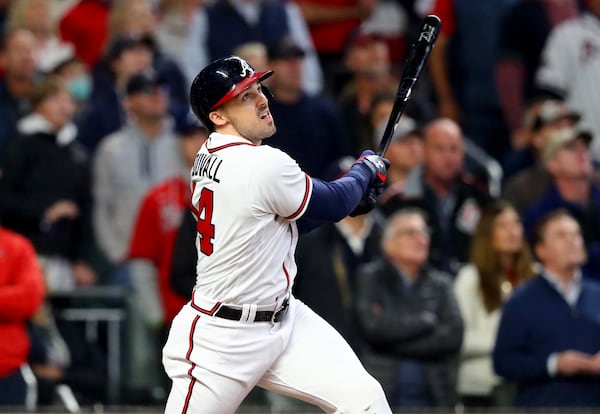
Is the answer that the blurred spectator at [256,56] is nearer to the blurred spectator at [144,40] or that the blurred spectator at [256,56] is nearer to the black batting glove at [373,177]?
the blurred spectator at [144,40]

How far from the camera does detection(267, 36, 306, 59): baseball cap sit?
26.7 ft

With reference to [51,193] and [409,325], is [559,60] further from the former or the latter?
[51,193]

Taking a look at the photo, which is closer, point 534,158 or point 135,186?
point 135,186

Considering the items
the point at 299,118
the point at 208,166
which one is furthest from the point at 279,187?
the point at 299,118

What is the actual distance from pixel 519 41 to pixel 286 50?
2.04 m

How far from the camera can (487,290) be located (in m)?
7.09

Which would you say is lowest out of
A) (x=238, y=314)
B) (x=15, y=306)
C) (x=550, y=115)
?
(x=15, y=306)

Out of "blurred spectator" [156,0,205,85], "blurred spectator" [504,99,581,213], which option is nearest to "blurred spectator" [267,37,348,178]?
"blurred spectator" [156,0,205,85]

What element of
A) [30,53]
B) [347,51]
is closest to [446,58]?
[347,51]

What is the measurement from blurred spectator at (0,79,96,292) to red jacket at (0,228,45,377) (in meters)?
0.78

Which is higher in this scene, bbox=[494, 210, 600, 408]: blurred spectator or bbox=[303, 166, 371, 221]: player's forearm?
bbox=[303, 166, 371, 221]: player's forearm

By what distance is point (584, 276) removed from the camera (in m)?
7.53

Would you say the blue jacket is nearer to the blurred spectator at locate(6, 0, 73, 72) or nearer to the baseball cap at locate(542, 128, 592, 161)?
the baseball cap at locate(542, 128, 592, 161)

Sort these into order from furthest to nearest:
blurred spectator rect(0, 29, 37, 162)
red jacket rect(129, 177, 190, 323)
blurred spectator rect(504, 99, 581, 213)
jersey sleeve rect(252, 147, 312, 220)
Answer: blurred spectator rect(0, 29, 37, 162)
blurred spectator rect(504, 99, 581, 213)
red jacket rect(129, 177, 190, 323)
jersey sleeve rect(252, 147, 312, 220)
